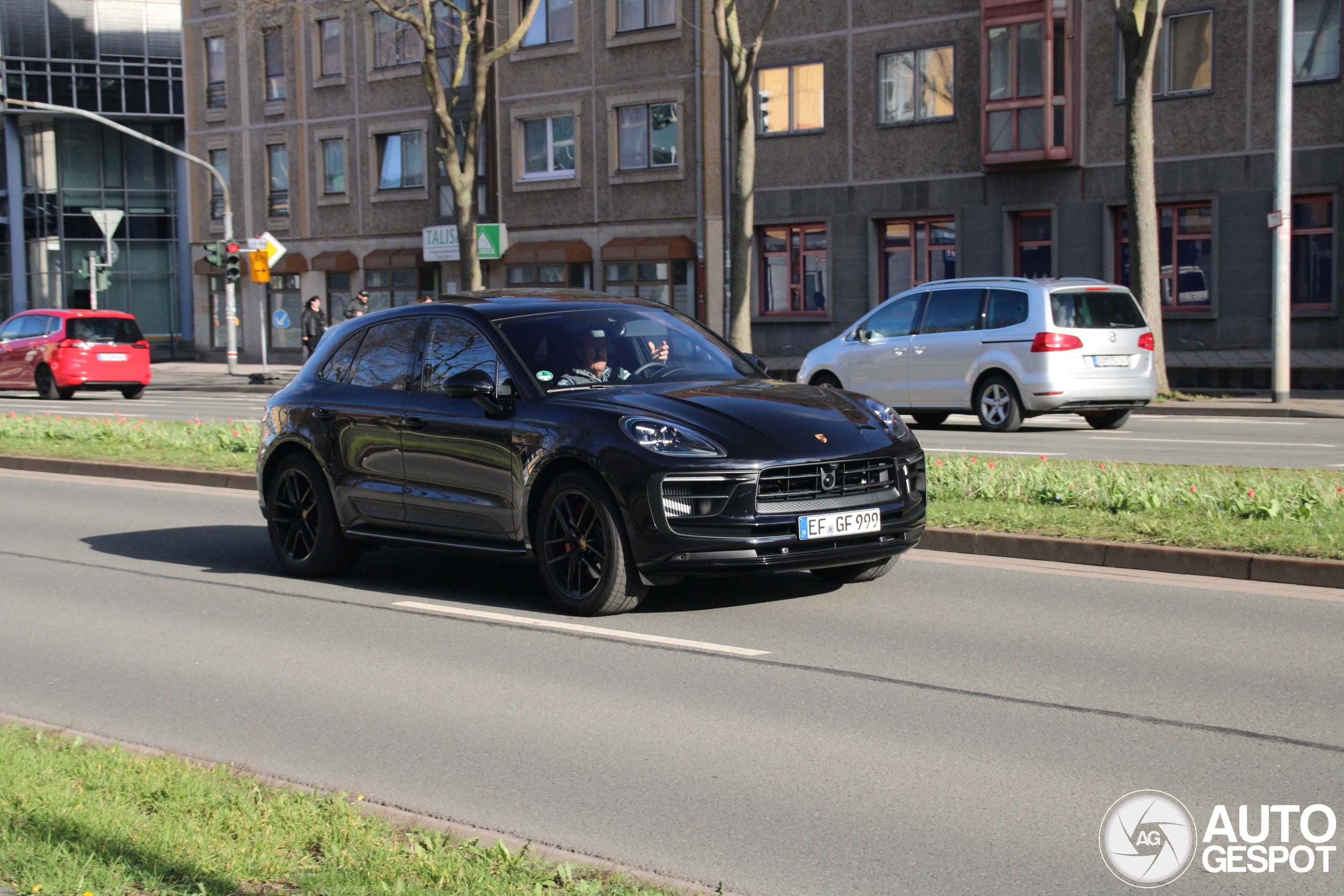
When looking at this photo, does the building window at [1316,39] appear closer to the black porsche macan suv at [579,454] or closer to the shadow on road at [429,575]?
the black porsche macan suv at [579,454]

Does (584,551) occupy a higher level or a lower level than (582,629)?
higher

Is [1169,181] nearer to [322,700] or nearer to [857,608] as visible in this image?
[857,608]

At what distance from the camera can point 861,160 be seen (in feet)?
117

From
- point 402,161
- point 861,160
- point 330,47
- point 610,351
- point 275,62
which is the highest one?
point 330,47

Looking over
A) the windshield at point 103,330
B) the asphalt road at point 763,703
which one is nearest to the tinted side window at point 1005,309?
the asphalt road at point 763,703

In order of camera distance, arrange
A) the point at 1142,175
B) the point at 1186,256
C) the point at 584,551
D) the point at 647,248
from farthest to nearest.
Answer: the point at 647,248
the point at 1186,256
the point at 1142,175
the point at 584,551

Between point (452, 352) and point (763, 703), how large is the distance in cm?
354

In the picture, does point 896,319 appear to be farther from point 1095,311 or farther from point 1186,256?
point 1186,256

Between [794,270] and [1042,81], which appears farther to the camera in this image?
[794,270]

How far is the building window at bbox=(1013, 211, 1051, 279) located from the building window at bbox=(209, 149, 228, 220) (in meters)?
29.1

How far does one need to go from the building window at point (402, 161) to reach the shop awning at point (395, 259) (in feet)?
6.17

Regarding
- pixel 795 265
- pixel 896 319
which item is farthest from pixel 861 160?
pixel 896 319

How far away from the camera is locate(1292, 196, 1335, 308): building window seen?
29750 millimetres

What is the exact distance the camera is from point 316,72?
48.7m
